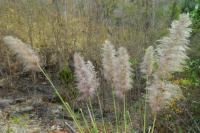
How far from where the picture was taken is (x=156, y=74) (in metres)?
3.33

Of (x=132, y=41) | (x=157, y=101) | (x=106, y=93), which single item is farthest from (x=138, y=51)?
(x=157, y=101)

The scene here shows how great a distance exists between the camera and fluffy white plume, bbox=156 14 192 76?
315 centimetres

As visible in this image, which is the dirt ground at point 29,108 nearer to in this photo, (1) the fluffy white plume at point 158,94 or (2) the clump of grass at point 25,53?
(2) the clump of grass at point 25,53

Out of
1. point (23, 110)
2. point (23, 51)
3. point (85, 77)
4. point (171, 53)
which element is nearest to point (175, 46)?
point (171, 53)

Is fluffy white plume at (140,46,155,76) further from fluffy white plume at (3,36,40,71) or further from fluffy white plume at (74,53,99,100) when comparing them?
fluffy white plume at (3,36,40,71)

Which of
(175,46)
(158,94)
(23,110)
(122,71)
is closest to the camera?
(175,46)

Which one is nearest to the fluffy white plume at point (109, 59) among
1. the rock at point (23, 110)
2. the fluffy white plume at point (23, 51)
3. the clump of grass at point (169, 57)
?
the clump of grass at point (169, 57)

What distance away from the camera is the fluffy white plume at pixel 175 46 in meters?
3.15

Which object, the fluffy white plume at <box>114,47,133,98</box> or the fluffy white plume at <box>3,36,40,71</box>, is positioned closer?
the fluffy white plume at <box>114,47,133,98</box>

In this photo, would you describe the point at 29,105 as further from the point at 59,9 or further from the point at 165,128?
the point at 165,128

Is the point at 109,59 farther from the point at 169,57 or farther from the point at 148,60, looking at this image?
the point at 169,57

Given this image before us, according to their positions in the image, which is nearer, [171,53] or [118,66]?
[171,53]

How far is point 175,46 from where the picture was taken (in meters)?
3.15

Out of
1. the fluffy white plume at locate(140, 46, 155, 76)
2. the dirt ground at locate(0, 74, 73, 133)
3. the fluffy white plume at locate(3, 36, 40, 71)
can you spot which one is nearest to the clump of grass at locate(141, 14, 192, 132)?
the fluffy white plume at locate(140, 46, 155, 76)
